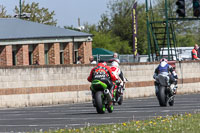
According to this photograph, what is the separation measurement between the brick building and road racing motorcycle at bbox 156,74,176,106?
57.9 ft

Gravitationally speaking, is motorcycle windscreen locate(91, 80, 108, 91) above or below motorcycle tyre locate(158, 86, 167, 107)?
above

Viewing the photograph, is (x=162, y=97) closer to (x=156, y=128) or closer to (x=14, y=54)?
(x=156, y=128)

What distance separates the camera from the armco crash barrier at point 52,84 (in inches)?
1008

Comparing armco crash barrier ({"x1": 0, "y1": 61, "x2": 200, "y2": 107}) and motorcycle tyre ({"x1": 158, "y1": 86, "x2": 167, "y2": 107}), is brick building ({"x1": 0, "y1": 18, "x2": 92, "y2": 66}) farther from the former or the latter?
motorcycle tyre ({"x1": 158, "y1": 86, "x2": 167, "y2": 107})

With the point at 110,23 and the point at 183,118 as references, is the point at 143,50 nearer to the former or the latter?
the point at 110,23

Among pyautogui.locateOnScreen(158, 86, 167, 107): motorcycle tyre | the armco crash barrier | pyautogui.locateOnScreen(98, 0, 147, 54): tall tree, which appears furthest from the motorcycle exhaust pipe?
pyautogui.locateOnScreen(98, 0, 147, 54): tall tree

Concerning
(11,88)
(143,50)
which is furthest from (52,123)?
(143,50)

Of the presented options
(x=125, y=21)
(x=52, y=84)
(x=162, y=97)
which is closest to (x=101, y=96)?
(x=162, y=97)

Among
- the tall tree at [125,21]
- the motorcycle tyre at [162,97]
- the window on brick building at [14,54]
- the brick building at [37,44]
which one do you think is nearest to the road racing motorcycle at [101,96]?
the motorcycle tyre at [162,97]

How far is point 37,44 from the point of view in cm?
4109

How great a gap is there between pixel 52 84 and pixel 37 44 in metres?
14.7

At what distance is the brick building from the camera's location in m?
38.7

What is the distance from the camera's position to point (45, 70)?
26609mm

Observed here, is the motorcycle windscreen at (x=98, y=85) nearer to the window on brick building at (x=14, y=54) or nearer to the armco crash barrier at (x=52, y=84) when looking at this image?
the armco crash barrier at (x=52, y=84)
